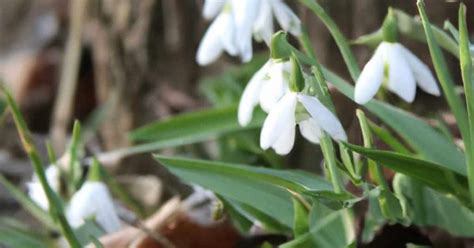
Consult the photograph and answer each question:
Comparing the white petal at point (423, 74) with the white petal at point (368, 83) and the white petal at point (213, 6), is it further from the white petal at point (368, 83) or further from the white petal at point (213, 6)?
the white petal at point (213, 6)

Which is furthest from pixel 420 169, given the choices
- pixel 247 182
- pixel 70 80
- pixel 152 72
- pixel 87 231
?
pixel 70 80

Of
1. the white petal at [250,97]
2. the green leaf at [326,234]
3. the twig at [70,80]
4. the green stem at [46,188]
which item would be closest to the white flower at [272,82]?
the white petal at [250,97]

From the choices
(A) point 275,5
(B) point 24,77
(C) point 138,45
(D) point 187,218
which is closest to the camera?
(A) point 275,5

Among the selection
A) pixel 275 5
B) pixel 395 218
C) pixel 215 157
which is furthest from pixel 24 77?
pixel 395 218

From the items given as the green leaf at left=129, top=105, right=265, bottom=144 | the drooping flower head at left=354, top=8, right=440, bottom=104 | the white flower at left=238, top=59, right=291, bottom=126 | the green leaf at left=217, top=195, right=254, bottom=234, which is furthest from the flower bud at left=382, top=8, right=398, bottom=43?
the green leaf at left=129, top=105, right=265, bottom=144

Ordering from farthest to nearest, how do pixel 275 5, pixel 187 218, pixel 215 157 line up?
pixel 215 157 < pixel 187 218 < pixel 275 5

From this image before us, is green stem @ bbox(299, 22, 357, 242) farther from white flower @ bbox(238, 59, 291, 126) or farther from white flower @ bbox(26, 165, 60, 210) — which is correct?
white flower @ bbox(26, 165, 60, 210)

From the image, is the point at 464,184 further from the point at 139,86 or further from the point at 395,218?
the point at 139,86
